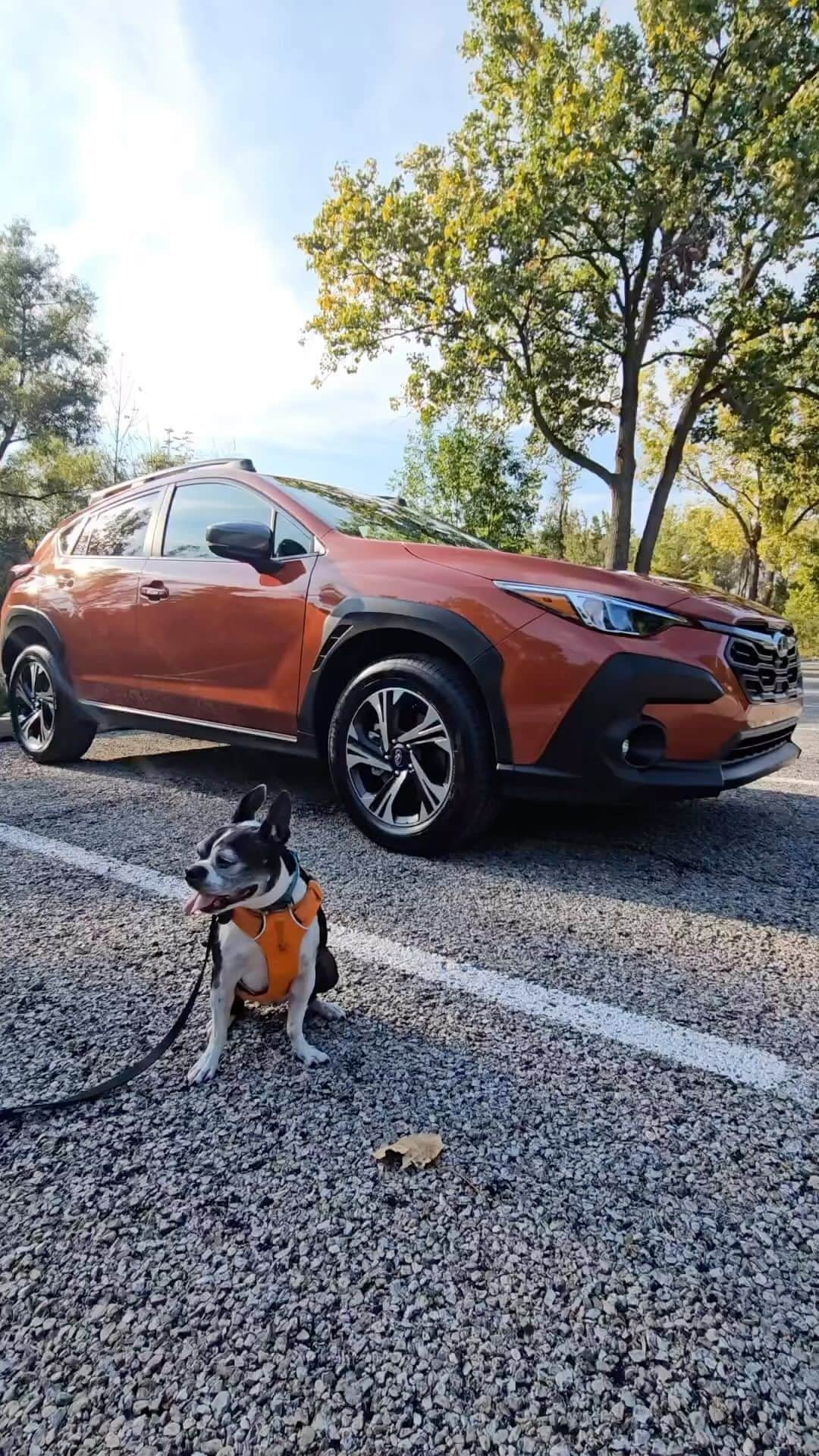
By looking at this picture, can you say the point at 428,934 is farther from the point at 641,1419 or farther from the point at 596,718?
the point at 641,1419

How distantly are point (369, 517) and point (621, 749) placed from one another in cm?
190

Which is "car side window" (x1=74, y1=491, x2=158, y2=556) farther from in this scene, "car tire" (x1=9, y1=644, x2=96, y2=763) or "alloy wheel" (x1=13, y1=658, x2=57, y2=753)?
"alloy wheel" (x1=13, y1=658, x2=57, y2=753)

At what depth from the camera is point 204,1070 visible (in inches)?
70.1

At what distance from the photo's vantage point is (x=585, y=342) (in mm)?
16688

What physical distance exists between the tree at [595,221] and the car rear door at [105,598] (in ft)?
39.7

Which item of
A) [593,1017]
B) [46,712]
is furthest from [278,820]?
[46,712]

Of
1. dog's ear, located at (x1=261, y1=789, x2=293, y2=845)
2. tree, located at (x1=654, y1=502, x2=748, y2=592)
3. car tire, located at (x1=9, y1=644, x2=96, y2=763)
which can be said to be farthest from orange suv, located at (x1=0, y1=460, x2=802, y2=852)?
tree, located at (x1=654, y1=502, x2=748, y2=592)

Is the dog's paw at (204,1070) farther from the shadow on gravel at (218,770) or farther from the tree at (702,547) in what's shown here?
the tree at (702,547)

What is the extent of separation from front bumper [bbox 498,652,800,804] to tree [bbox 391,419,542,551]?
65.4ft

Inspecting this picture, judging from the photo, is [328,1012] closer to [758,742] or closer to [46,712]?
[758,742]

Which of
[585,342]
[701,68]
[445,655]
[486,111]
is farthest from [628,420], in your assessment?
[445,655]

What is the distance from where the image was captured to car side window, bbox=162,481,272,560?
397cm

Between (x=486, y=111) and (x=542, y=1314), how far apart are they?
1963cm

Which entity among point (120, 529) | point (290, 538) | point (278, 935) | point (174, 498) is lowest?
point (278, 935)
